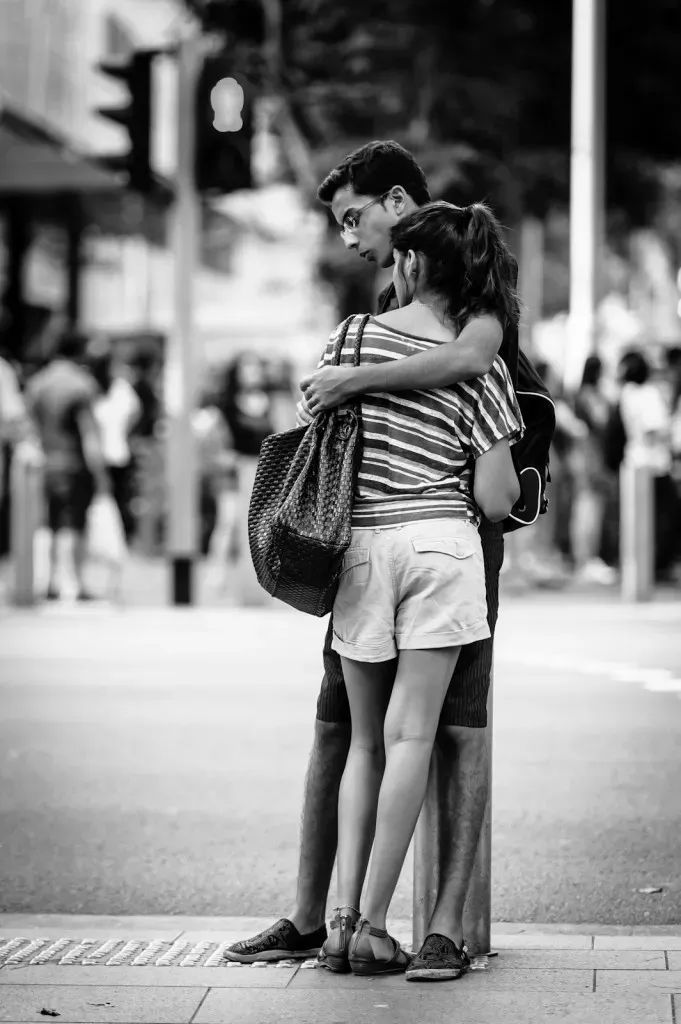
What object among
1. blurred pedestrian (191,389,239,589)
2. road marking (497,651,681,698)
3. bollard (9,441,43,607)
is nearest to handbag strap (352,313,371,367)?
road marking (497,651,681,698)

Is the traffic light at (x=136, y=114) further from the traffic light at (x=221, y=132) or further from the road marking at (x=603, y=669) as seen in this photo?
the road marking at (x=603, y=669)

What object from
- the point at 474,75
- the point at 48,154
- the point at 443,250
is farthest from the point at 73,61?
the point at 443,250

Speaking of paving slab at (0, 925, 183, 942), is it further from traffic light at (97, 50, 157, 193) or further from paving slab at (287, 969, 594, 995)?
traffic light at (97, 50, 157, 193)

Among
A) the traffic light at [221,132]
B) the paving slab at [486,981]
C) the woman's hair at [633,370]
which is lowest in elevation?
the paving slab at [486,981]

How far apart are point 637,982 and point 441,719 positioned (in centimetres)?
75

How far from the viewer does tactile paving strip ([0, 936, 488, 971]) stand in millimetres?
4785

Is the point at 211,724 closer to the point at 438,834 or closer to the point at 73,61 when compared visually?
the point at 438,834

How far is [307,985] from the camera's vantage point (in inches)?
179

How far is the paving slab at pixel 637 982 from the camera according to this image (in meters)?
4.41

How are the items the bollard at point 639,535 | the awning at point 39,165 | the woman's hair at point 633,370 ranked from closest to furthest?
the bollard at point 639,535, the woman's hair at point 633,370, the awning at point 39,165

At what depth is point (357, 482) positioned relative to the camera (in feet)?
15.1

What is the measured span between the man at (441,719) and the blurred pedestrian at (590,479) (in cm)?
1118

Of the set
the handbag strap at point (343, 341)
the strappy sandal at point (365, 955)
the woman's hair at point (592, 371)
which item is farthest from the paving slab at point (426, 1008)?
the woman's hair at point (592, 371)

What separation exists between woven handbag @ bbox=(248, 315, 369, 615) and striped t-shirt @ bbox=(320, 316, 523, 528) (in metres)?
0.04
